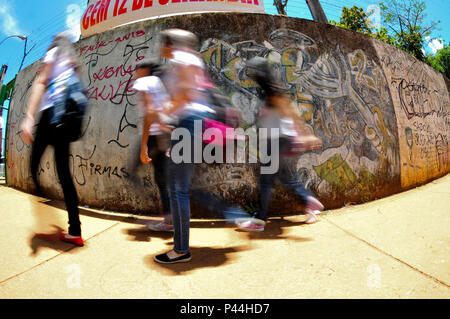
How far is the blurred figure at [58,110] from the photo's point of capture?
2.05 m

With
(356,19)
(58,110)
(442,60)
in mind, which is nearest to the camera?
(58,110)

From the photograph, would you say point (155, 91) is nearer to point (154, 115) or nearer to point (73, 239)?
point (154, 115)

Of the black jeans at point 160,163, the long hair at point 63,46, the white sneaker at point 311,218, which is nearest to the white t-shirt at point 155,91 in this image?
the black jeans at point 160,163

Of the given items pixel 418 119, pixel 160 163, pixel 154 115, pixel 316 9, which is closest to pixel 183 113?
pixel 154 115

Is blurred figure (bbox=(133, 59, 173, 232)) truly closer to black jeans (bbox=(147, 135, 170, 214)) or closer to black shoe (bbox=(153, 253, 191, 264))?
black jeans (bbox=(147, 135, 170, 214))

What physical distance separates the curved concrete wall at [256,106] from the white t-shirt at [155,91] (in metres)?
1.34

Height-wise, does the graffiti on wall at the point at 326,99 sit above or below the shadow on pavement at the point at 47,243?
above

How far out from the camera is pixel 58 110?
205 cm

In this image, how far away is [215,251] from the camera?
2121 millimetres

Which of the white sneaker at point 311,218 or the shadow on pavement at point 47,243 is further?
the white sneaker at point 311,218

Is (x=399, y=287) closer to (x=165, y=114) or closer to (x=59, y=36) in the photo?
(x=165, y=114)

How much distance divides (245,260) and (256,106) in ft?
6.67

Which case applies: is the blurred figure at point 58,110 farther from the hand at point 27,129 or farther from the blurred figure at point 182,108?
the blurred figure at point 182,108
